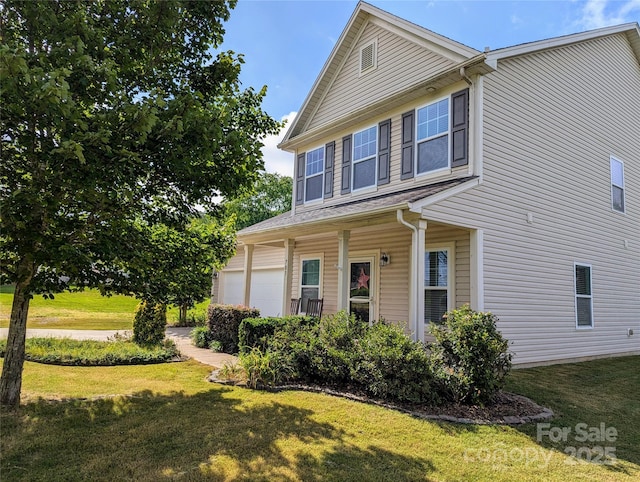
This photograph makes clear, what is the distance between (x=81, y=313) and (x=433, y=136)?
1896cm

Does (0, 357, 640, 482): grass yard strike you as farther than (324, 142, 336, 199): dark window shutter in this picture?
No

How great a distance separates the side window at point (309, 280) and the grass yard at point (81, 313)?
18.1 ft

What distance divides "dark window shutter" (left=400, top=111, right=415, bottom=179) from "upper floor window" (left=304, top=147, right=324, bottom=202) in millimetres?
2970

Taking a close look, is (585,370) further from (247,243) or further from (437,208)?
(247,243)

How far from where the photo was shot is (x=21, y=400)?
5.24 meters

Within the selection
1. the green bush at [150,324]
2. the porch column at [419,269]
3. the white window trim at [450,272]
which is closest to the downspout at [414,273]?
the porch column at [419,269]

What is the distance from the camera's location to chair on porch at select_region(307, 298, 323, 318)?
11.2m

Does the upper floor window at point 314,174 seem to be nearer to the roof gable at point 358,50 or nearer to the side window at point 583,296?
the roof gable at point 358,50

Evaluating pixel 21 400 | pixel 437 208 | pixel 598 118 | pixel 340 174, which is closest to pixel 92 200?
pixel 21 400

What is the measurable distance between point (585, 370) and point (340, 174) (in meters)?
6.89

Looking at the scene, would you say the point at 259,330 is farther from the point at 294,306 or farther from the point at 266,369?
the point at 294,306

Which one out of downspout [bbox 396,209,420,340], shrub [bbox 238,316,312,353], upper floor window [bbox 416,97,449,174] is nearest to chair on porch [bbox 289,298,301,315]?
shrub [bbox 238,316,312,353]

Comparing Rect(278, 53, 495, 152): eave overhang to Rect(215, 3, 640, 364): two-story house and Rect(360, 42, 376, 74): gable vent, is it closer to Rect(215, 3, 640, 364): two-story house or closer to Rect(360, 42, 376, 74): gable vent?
Rect(215, 3, 640, 364): two-story house

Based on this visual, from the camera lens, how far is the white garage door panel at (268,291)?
13789 millimetres
